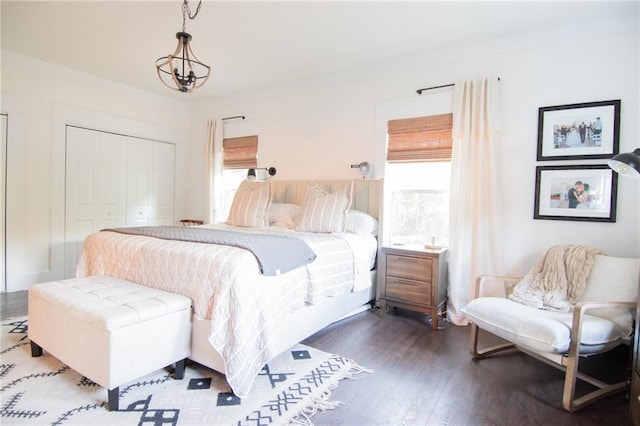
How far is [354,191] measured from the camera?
397 cm

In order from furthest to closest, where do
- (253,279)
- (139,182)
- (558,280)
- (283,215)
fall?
(139,182)
(283,215)
(558,280)
(253,279)

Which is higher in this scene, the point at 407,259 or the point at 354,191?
the point at 354,191

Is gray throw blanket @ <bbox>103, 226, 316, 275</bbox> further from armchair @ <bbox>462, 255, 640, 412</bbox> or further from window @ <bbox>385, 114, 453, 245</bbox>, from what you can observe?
window @ <bbox>385, 114, 453, 245</bbox>

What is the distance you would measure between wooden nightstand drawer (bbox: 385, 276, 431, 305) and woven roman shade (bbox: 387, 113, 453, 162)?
4.26 ft

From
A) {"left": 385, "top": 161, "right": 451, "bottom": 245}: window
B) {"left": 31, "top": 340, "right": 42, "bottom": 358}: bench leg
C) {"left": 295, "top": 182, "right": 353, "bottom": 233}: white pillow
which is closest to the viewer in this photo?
{"left": 31, "top": 340, "right": 42, "bottom": 358}: bench leg

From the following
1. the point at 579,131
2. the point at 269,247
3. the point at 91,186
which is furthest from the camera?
the point at 91,186

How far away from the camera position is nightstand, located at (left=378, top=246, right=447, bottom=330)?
3160mm

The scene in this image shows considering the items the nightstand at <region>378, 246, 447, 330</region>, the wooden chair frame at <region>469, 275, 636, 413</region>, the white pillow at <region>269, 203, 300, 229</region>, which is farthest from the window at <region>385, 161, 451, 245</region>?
the wooden chair frame at <region>469, 275, 636, 413</region>

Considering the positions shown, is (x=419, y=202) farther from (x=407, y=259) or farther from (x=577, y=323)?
(x=577, y=323)

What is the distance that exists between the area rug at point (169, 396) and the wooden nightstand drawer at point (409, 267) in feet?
3.87

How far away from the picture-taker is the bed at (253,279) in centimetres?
196

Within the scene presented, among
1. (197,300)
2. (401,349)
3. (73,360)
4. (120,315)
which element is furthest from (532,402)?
(73,360)

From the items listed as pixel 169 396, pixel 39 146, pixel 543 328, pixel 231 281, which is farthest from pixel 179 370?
pixel 39 146

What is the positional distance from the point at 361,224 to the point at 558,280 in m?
1.72
